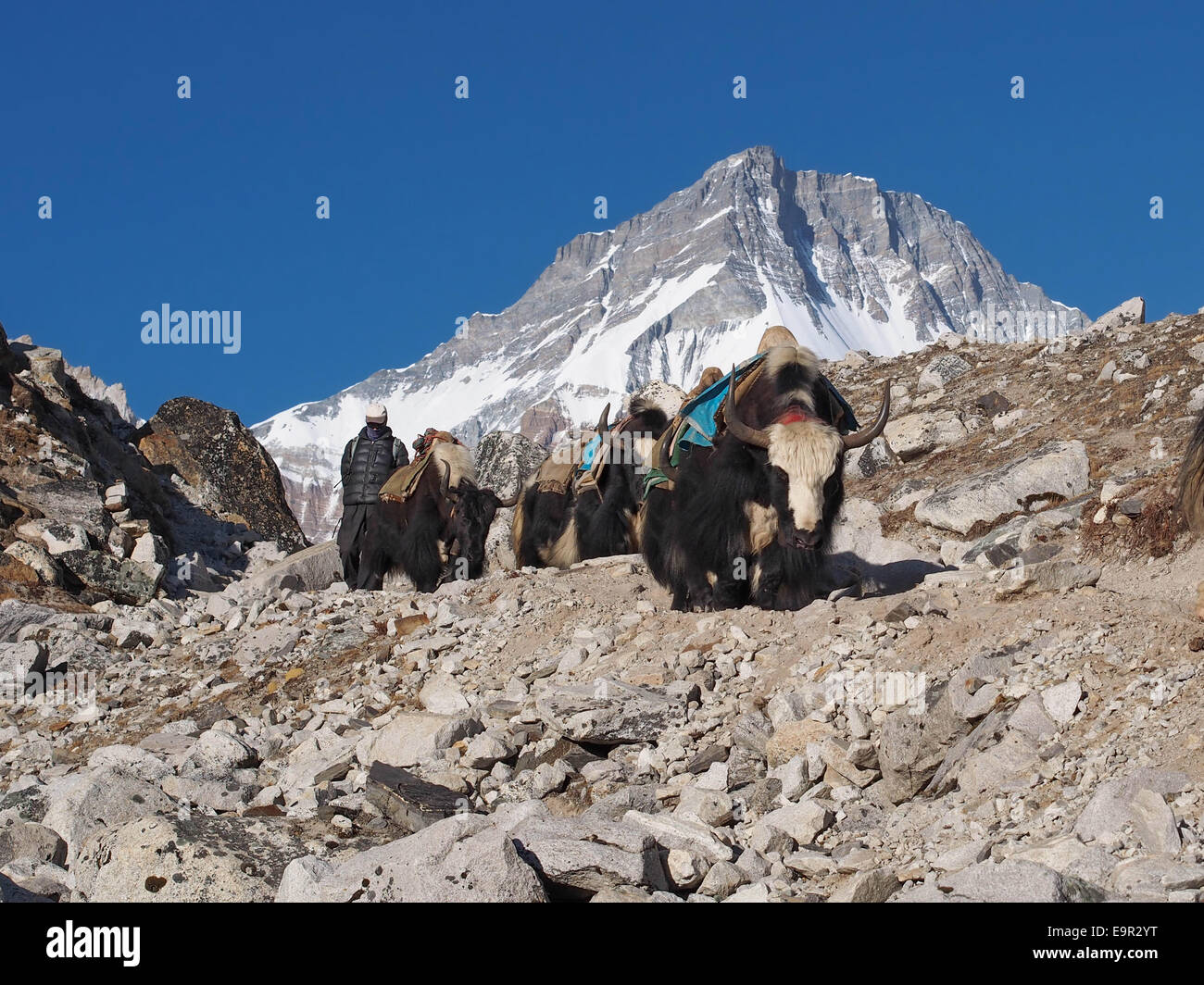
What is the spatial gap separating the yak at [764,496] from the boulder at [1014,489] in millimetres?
2801

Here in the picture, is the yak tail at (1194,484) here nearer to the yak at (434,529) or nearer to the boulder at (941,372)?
the yak at (434,529)

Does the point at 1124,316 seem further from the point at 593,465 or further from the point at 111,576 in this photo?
the point at 111,576

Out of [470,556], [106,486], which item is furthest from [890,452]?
[106,486]

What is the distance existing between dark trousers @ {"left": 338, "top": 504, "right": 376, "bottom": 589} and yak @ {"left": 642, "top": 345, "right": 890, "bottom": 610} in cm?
470

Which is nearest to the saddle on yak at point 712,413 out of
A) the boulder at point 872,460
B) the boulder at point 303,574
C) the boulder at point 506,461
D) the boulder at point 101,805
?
the boulder at point 101,805

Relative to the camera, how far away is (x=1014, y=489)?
33.8 ft

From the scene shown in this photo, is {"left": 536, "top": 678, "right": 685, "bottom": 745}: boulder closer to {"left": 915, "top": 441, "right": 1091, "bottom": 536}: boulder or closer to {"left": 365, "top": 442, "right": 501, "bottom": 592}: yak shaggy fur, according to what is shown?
{"left": 915, "top": 441, "right": 1091, "bottom": 536}: boulder

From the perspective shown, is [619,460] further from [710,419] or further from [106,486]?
[106,486]

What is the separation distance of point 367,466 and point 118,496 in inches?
129

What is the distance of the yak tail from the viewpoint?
221 inches

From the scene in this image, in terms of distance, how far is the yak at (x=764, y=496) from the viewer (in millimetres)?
7031

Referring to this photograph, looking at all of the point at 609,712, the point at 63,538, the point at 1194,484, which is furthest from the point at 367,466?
the point at 1194,484

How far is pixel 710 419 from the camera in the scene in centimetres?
799
